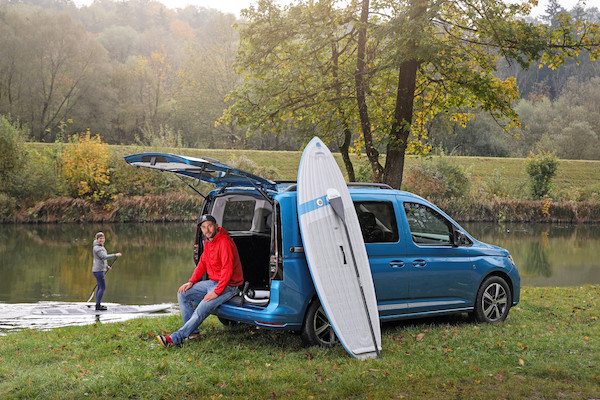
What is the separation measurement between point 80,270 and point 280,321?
1187cm

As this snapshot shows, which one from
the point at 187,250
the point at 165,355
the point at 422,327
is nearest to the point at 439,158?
the point at 187,250

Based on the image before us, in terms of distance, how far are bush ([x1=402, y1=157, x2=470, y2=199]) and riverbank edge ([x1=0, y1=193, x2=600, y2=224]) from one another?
67cm

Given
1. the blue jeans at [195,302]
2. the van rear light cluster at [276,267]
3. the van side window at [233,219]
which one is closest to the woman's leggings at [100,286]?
the van side window at [233,219]

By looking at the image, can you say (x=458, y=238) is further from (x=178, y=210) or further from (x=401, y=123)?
(x=178, y=210)

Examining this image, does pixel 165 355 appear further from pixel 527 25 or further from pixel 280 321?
pixel 527 25

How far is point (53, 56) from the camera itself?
162ft

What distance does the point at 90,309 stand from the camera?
11.2m

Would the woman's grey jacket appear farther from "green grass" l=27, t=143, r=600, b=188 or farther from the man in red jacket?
"green grass" l=27, t=143, r=600, b=188

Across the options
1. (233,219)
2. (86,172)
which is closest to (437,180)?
(86,172)

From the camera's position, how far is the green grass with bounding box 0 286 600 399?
5285 millimetres

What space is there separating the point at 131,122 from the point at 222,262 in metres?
50.7

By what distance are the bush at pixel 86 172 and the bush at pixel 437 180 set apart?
1711 centimetres

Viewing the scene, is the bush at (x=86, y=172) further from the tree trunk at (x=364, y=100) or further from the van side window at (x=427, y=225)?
the van side window at (x=427, y=225)

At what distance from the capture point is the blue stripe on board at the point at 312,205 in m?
6.63
